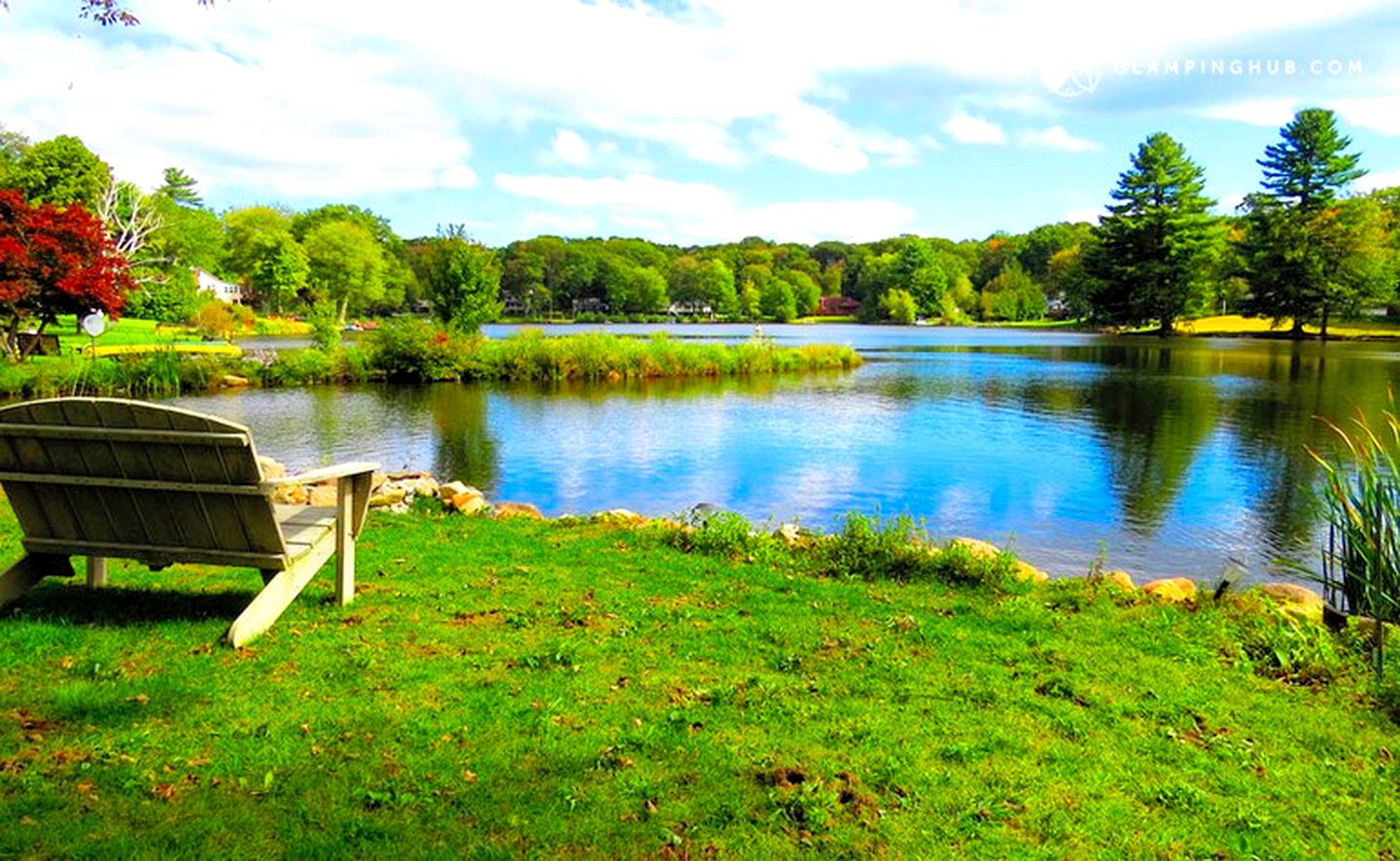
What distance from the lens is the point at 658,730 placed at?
12.0 ft

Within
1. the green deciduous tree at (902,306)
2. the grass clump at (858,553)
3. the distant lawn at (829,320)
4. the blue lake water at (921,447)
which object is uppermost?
the green deciduous tree at (902,306)

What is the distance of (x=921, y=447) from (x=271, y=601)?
590 inches

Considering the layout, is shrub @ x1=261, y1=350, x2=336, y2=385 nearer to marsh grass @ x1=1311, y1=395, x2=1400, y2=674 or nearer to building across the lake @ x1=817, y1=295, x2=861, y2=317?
marsh grass @ x1=1311, y1=395, x2=1400, y2=674

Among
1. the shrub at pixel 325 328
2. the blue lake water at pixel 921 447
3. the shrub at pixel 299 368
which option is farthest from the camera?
the shrub at pixel 325 328

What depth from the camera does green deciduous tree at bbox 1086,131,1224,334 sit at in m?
68.3

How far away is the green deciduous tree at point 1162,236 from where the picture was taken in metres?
68.3

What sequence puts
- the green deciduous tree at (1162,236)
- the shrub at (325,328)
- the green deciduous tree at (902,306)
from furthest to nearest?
the green deciduous tree at (902,306)
the green deciduous tree at (1162,236)
the shrub at (325,328)

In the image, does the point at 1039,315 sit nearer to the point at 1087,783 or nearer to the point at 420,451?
the point at 420,451

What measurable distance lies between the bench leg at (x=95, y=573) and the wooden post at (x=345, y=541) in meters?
1.53

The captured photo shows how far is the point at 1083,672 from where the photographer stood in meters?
4.65

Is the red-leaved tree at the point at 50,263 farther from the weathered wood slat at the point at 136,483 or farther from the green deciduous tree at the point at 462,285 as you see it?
the weathered wood slat at the point at 136,483

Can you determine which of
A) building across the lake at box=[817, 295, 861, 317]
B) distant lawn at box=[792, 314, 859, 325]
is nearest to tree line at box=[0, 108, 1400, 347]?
distant lawn at box=[792, 314, 859, 325]

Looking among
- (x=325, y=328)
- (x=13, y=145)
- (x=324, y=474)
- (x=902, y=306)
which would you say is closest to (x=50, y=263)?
(x=325, y=328)

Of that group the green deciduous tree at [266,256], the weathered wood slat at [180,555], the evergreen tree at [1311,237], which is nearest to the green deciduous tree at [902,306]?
the evergreen tree at [1311,237]
